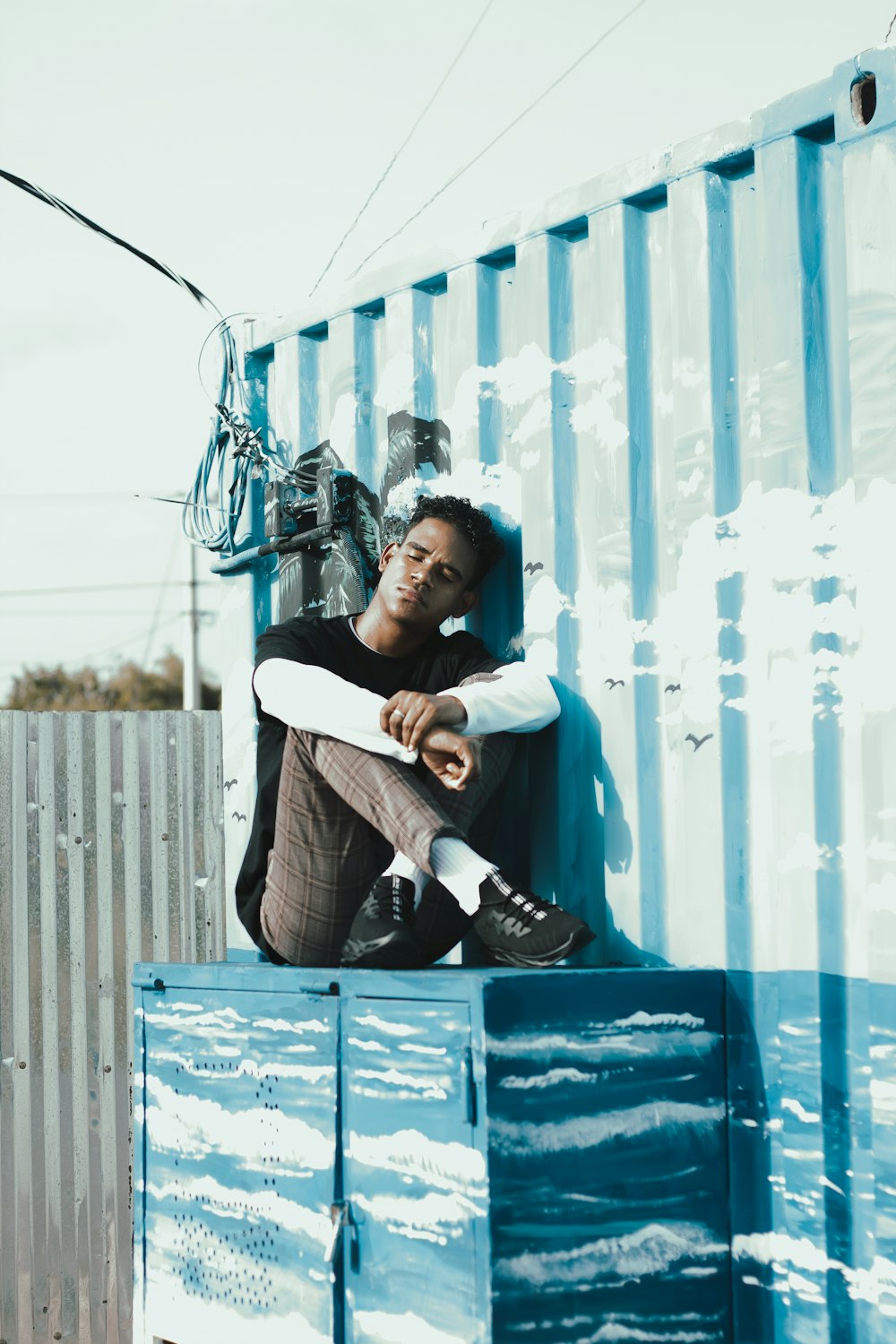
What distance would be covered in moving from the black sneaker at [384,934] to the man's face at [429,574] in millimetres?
751

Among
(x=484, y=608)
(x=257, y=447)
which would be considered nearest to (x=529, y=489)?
(x=484, y=608)

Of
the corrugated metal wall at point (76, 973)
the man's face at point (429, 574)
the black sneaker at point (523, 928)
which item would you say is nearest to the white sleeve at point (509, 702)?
the man's face at point (429, 574)

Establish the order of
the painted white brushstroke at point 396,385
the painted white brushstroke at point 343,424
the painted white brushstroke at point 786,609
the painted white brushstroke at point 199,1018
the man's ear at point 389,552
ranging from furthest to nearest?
the painted white brushstroke at point 343,424
the painted white brushstroke at point 396,385
the man's ear at point 389,552
the painted white brushstroke at point 199,1018
the painted white brushstroke at point 786,609

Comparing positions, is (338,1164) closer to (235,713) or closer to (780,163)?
(235,713)

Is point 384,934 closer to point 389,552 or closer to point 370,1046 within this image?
point 370,1046

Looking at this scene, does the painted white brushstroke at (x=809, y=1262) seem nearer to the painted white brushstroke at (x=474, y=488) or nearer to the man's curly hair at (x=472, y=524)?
the man's curly hair at (x=472, y=524)

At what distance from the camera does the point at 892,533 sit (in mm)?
2840

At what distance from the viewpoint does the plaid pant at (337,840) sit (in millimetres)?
3291

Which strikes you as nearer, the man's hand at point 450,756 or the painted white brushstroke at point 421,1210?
the painted white brushstroke at point 421,1210

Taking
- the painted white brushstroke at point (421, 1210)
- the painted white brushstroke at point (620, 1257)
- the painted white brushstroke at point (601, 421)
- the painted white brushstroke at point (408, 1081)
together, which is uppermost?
the painted white brushstroke at point (601, 421)

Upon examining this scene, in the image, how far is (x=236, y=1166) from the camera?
3.27 metres

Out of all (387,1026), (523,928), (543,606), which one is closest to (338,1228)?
(387,1026)

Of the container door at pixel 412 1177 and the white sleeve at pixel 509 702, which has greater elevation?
the white sleeve at pixel 509 702

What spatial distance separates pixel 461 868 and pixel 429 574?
825 mm
